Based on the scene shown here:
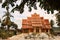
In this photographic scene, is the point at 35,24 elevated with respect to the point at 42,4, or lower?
lower

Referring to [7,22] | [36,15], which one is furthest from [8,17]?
[36,15]

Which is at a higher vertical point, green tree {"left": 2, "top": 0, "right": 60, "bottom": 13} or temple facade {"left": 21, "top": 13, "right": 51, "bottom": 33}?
green tree {"left": 2, "top": 0, "right": 60, "bottom": 13}

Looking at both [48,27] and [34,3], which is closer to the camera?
[34,3]

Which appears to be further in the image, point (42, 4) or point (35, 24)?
point (35, 24)

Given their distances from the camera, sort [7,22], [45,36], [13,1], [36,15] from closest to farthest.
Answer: [13,1] < [45,36] < [7,22] < [36,15]

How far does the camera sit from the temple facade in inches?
1601

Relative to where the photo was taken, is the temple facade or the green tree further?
the temple facade

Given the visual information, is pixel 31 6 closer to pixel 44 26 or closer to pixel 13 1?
pixel 13 1

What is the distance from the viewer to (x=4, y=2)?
520cm

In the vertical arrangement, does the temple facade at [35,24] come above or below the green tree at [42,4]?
below

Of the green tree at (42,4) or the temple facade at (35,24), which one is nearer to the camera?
the green tree at (42,4)

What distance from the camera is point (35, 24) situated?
40.7m

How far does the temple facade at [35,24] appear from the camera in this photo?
4066 centimetres

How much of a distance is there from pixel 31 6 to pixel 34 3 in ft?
0.30
